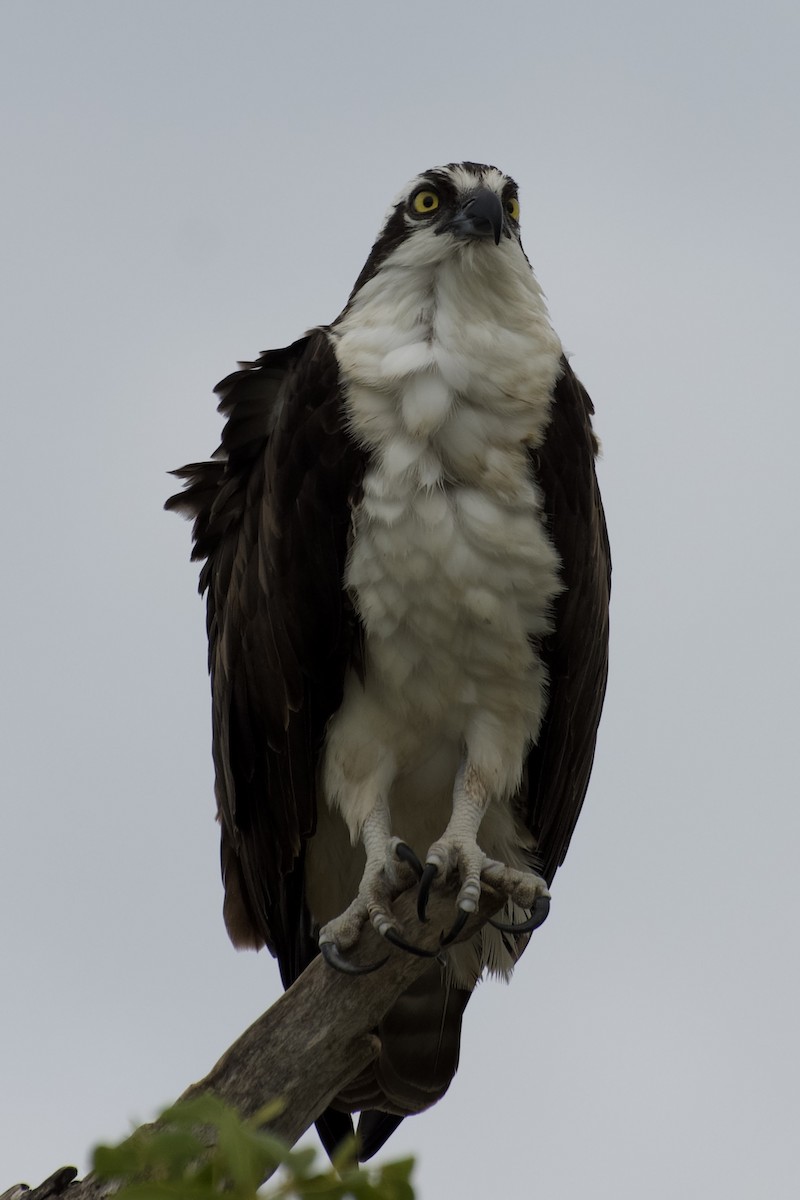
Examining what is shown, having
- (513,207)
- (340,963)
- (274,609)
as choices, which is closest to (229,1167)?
(340,963)

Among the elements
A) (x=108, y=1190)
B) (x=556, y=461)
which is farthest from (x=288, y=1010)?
(x=556, y=461)

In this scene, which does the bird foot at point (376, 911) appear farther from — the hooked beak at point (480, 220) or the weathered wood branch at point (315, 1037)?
the hooked beak at point (480, 220)

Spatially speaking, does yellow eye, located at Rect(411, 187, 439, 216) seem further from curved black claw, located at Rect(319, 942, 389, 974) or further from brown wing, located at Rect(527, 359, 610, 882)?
curved black claw, located at Rect(319, 942, 389, 974)

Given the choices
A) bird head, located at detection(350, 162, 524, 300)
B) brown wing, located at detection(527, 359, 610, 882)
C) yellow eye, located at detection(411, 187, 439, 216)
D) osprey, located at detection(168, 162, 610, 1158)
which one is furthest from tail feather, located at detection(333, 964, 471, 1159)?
yellow eye, located at detection(411, 187, 439, 216)

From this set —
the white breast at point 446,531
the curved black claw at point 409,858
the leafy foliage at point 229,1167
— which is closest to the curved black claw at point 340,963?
the curved black claw at point 409,858

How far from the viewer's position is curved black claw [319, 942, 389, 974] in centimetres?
430

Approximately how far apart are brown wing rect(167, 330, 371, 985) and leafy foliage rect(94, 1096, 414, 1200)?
9.06 ft

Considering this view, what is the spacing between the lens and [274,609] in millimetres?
5012

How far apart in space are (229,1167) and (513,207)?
4.26m

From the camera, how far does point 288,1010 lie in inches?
163

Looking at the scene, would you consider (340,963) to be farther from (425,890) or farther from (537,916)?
(537,916)

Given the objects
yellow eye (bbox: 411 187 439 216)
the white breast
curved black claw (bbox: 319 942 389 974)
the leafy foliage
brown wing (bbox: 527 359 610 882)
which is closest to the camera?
the leafy foliage

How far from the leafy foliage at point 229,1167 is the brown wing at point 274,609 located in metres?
2.76

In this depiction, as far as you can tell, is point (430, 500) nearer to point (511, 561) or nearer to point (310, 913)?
point (511, 561)
